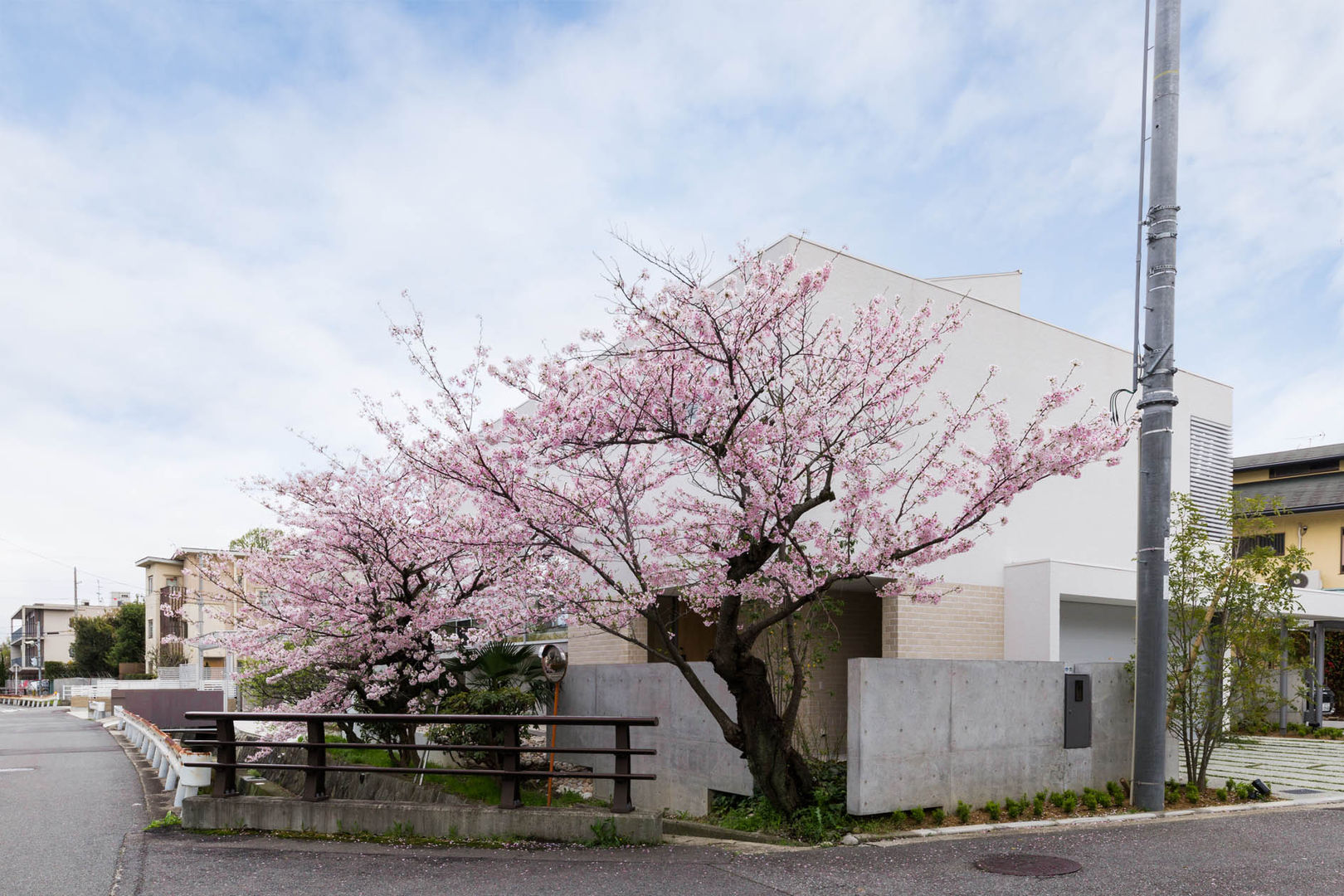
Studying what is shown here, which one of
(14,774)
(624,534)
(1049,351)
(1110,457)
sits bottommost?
(14,774)

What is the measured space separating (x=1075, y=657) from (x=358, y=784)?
36.1 ft

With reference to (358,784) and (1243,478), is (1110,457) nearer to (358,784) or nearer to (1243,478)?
(358,784)

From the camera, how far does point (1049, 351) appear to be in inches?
617

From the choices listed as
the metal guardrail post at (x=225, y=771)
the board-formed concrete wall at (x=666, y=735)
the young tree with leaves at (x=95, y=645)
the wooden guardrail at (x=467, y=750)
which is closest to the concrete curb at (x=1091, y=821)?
the board-formed concrete wall at (x=666, y=735)

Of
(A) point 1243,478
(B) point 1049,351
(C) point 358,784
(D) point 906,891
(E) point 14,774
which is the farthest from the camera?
(A) point 1243,478

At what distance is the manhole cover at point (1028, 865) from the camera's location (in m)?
6.99

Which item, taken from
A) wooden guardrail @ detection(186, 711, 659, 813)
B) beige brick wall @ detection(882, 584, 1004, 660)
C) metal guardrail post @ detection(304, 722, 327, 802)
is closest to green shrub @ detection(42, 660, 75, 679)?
wooden guardrail @ detection(186, 711, 659, 813)

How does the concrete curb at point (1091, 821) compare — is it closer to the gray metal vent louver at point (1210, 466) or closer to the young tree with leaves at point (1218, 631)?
the young tree with leaves at point (1218, 631)

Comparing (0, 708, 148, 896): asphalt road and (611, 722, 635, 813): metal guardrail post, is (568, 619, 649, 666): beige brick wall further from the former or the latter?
(0, 708, 148, 896): asphalt road

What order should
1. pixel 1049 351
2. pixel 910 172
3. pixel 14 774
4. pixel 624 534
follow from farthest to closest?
pixel 14 774 → pixel 1049 351 → pixel 910 172 → pixel 624 534

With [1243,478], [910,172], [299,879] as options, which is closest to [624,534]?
[299,879]

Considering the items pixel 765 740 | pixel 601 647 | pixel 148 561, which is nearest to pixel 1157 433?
pixel 765 740

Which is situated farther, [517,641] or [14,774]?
[14,774]

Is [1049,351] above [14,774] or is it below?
above
